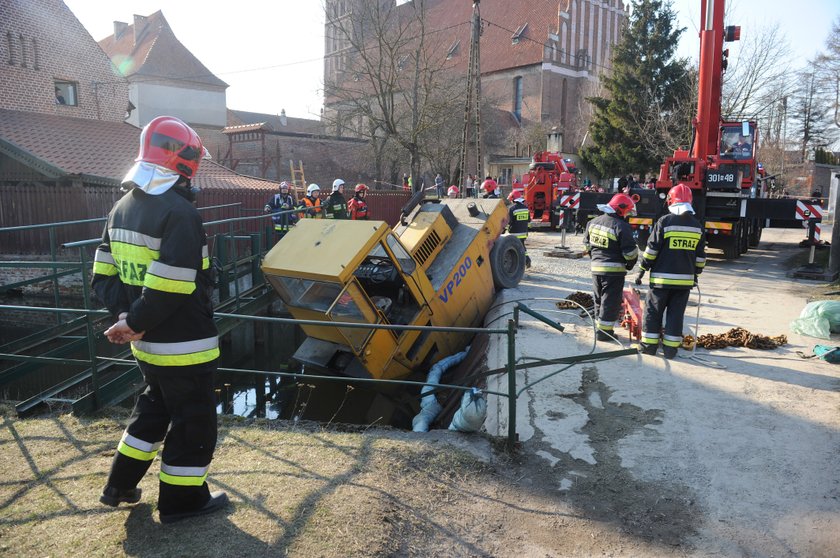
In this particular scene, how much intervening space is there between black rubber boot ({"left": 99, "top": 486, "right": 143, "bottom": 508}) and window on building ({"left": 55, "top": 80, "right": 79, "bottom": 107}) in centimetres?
2375

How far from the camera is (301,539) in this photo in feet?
9.54

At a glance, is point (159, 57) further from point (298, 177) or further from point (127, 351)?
point (127, 351)

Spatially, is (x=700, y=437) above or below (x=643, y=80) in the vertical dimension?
below

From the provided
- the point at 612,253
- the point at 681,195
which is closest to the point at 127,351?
the point at 612,253

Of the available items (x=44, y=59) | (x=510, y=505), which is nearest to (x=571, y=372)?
(x=510, y=505)

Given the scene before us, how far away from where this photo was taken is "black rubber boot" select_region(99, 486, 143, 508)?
307cm

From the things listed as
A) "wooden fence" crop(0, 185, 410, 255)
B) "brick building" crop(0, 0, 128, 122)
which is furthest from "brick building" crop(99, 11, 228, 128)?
"wooden fence" crop(0, 185, 410, 255)

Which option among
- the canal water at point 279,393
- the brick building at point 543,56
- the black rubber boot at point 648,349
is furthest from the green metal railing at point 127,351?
the brick building at point 543,56

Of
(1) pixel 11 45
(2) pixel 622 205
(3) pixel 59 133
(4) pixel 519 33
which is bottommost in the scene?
(2) pixel 622 205

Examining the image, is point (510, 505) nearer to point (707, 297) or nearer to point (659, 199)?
point (707, 297)

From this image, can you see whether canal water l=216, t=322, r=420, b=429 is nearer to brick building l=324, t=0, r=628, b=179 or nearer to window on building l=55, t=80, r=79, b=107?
window on building l=55, t=80, r=79, b=107

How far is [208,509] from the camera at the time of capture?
309 cm

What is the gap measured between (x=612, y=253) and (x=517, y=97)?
41.7m

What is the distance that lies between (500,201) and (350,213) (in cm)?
459
